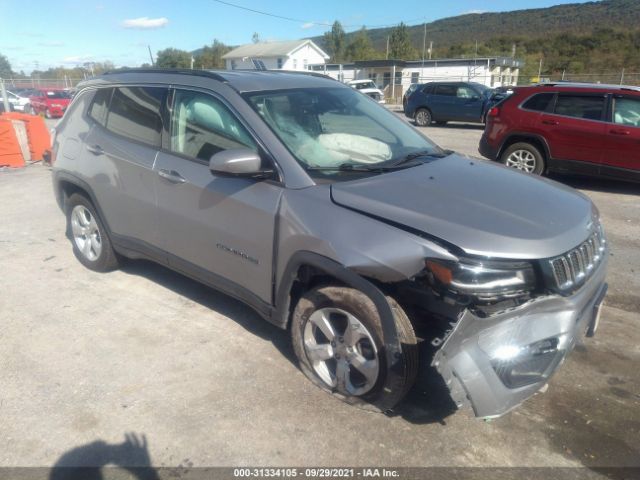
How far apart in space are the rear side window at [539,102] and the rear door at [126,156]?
6.72 meters

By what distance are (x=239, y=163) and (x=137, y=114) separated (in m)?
1.57

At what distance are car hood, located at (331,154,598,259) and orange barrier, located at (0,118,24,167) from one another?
10282mm

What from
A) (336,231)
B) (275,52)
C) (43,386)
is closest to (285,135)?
(336,231)

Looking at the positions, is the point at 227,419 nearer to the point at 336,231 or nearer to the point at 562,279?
the point at 336,231

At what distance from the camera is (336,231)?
2639 mm

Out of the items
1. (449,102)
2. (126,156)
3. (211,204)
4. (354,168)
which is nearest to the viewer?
(354,168)

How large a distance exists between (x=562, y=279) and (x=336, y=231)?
1.15 m

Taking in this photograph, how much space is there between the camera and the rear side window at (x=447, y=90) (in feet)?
61.2

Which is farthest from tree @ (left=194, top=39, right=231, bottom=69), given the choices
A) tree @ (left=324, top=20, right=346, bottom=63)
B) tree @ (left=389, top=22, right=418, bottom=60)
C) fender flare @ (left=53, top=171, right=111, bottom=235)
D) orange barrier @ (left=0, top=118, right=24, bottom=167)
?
fender flare @ (left=53, top=171, right=111, bottom=235)

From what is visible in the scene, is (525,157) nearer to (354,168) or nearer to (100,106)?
(354,168)

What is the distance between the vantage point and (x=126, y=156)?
3.92 metres

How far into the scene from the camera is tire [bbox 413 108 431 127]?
19.2 m

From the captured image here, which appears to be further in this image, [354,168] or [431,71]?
[431,71]

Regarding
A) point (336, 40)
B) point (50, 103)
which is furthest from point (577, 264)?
point (336, 40)
